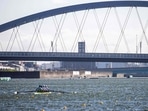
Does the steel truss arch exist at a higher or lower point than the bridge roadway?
higher

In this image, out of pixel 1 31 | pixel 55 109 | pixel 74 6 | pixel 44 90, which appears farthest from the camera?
pixel 1 31

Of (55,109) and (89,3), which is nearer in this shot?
(55,109)

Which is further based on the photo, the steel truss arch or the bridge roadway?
the bridge roadway

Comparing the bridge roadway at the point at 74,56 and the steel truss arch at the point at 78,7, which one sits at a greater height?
the steel truss arch at the point at 78,7

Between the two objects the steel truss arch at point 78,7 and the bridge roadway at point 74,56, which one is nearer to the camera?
the steel truss arch at point 78,7

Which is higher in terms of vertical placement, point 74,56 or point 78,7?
point 78,7

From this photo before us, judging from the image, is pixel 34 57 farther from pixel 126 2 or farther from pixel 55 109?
pixel 55 109

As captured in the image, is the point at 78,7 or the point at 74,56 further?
the point at 74,56

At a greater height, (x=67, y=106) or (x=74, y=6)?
(x=74, y=6)

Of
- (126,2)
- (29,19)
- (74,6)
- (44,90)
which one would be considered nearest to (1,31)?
(29,19)

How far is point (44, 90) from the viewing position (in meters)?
104

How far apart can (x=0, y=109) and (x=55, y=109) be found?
21.1 ft

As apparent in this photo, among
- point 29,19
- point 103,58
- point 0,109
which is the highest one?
point 29,19

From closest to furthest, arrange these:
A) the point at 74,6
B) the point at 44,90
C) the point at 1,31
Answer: the point at 44,90, the point at 74,6, the point at 1,31
